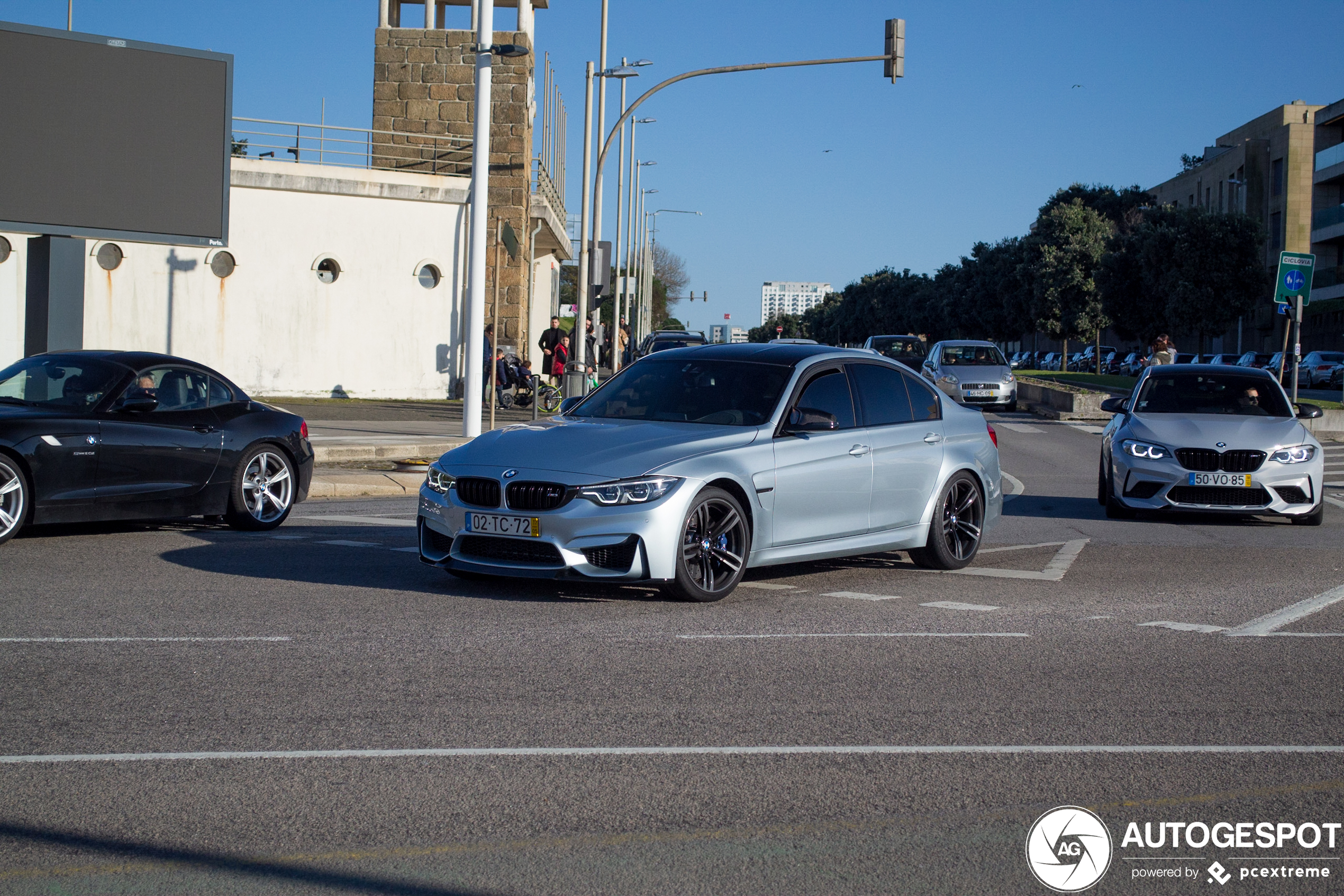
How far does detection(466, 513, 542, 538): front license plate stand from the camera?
7.82 m

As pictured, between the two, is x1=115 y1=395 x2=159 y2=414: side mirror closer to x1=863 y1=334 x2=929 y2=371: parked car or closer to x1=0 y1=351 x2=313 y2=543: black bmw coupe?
x1=0 y1=351 x2=313 y2=543: black bmw coupe

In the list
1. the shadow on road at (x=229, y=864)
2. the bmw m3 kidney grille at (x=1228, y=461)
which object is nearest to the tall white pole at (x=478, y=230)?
the bmw m3 kidney grille at (x=1228, y=461)

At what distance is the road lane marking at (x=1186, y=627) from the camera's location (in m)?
7.52

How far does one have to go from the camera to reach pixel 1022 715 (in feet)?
18.2

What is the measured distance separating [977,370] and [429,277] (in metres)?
13.8

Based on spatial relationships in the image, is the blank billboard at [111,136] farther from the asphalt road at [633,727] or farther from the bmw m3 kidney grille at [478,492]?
the bmw m3 kidney grille at [478,492]

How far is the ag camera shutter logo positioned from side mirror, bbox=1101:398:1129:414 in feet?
34.3

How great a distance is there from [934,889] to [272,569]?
642 cm

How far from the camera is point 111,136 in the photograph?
18203 millimetres

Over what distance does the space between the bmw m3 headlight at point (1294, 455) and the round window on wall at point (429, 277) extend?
2251 cm

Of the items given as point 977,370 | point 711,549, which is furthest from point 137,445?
point 977,370

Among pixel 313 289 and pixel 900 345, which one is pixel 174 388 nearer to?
pixel 313 289

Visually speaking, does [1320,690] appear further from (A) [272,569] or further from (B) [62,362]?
(B) [62,362]

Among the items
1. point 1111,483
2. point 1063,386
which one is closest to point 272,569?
point 1111,483
